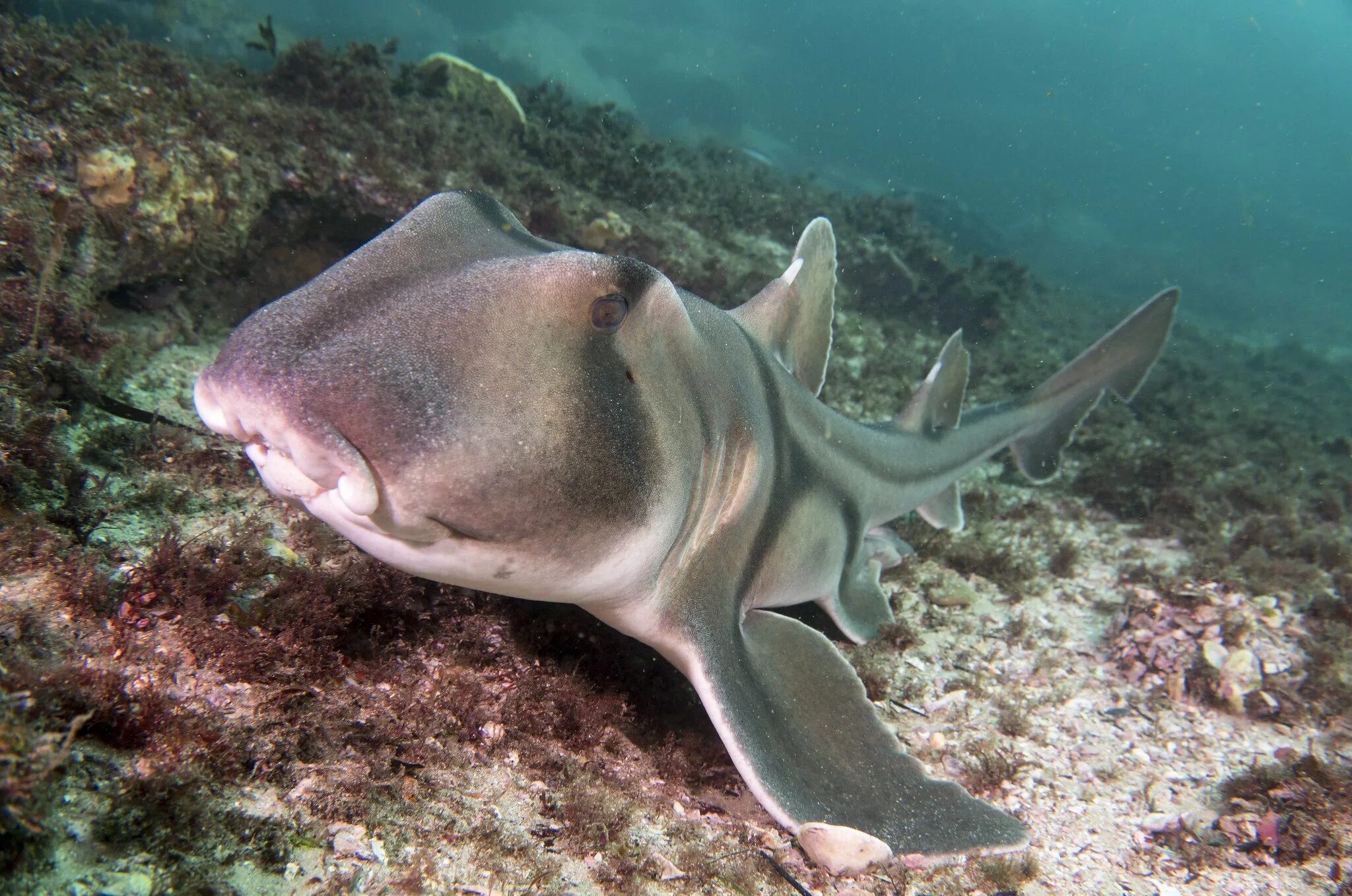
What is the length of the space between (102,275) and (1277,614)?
934cm

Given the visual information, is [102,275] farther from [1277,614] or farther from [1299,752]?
[1277,614]

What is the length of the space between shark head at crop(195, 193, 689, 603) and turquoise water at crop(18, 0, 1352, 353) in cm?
2764

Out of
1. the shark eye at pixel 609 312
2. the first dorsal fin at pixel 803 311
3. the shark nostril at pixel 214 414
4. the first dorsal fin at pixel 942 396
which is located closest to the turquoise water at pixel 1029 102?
the first dorsal fin at pixel 942 396

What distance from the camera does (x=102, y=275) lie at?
4391mm

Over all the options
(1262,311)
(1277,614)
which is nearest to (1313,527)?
(1277,614)

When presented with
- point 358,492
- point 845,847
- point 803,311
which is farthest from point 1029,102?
point 358,492

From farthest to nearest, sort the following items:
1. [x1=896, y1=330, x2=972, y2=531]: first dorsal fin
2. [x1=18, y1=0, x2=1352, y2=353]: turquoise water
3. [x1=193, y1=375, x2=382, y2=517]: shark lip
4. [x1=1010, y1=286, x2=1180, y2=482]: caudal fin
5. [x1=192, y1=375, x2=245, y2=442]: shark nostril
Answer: [x1=18, y1=0, x2=1352, y2=353]: turquoise water, [x1=1010, y1=286, x2=1180, y2=482]: caudal fin, [x1=896, y1=330, x2=972, y2=531]: first dorsal fin, [x1=192, y1=375, x2=245, y2=442]: shark nostril, [x1=193, y1=375, x2=382, y2=517]: shark lip

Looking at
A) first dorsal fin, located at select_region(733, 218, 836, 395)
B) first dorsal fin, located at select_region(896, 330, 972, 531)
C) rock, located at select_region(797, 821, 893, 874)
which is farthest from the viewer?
first dorsal fin, located at select_region(896, 330, 972, 531)

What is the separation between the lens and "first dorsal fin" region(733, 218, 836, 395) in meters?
3.81

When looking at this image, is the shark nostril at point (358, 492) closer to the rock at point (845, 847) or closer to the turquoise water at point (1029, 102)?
the rock at point (845, 847)

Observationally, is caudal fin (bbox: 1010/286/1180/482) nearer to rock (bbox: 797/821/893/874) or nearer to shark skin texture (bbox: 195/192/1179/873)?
shark skin texture (bbox: 195/192/1179/873)

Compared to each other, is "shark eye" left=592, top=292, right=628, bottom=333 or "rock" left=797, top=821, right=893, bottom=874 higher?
"shark eye" left=592, top=292, right=628, bottom=333

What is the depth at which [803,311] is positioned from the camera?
4.05 m

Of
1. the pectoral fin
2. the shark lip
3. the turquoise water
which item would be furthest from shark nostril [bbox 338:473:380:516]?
the turquoise water
